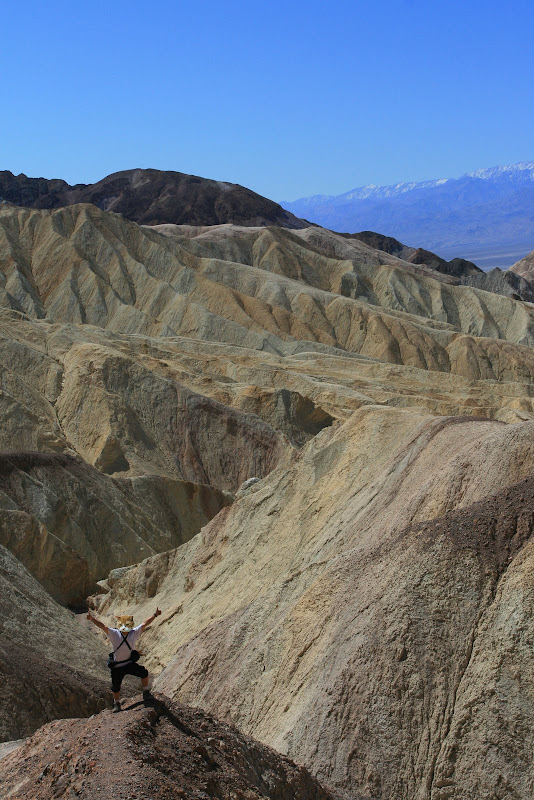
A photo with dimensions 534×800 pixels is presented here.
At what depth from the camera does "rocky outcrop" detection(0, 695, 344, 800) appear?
27.2 feet

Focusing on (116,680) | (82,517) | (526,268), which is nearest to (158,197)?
(526,268)

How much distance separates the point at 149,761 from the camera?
855 cm

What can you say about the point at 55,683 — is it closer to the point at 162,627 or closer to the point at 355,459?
the point at 162,627

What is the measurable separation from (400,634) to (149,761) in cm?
540

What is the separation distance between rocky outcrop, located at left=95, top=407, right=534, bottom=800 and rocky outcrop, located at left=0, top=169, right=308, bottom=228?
358 feet

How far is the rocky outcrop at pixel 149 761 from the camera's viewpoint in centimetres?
830

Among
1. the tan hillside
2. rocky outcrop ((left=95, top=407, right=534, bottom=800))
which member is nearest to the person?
rocky outcrop ((left=95, top=407, right=534, bottom=800))

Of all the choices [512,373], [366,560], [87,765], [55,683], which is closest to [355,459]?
[366,560]

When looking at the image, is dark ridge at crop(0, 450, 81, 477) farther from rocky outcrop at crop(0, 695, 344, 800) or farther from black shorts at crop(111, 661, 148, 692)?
rocky outcrop at crop(0, 695, 344, 800)

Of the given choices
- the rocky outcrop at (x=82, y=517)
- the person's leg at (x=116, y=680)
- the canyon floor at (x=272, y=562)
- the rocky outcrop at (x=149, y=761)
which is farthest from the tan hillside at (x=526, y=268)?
the person's leg at (x=116, y=680)

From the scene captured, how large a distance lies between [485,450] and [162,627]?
9320mm

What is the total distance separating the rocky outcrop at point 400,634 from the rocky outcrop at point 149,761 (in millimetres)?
2364

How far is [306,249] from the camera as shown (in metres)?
93.6

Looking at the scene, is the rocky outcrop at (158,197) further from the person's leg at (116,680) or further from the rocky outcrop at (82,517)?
the person's leg at (116,680)
